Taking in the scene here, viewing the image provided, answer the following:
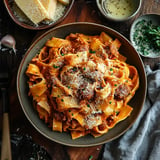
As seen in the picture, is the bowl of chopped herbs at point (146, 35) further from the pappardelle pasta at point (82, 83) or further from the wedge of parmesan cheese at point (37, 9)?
the wedge of parmesan cheese at point (37, 9)

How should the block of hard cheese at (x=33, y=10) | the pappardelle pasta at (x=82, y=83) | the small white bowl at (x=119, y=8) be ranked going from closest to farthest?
the pappardelle pasta at (x=82, y=83)
the block of hard cheese at (x=33, y=10)
the small white bowl at (x=119, y=8)

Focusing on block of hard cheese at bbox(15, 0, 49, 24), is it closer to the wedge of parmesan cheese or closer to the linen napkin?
the wedge of parmesan cheese

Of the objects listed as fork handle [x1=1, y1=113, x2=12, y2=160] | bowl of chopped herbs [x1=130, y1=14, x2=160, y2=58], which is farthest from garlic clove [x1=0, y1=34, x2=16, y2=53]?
bowl of chopped herbs [x1=130, y1=14, x2=160, y2=58]

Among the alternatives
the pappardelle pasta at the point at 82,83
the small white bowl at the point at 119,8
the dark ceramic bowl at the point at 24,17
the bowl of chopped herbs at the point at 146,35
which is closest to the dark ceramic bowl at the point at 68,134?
the pappardelle pasta at the point at 82,83

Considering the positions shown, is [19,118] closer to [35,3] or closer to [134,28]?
[35,3]

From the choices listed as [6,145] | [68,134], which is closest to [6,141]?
[6,145]

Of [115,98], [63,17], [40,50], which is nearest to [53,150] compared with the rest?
[115,98]
